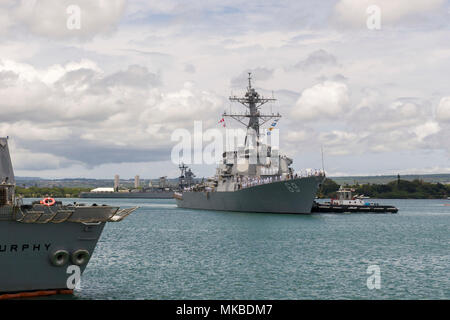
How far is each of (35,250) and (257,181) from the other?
54.6 metres

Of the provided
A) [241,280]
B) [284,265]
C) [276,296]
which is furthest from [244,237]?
[276,296]

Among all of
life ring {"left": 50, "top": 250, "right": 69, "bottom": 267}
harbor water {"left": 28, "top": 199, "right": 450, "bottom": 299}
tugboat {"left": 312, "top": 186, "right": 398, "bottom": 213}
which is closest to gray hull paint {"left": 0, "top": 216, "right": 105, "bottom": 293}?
life ring {"left": 50, "top": 250, "right": 69, "bottom": 267}

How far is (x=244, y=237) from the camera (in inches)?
1758

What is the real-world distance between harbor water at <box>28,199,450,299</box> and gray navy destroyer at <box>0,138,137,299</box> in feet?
6.13

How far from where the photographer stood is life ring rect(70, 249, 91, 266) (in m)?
19.9

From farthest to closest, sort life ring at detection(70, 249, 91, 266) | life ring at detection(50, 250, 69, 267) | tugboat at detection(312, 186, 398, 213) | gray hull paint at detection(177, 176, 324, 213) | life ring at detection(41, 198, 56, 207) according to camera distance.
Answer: tugboat at detection(312, 186, 398, 213), gray hull paint at detection(177, 176, 324, 213), life ring at detection(70, 249, 91, 266), life ring at detection(41, 198, 56, 207), life ring at detection(50, 250, 69, 267)

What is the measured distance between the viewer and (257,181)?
7269cm

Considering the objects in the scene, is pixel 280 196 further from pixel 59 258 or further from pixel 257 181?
pixel 59 258

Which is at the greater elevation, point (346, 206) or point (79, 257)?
point (79, 257)

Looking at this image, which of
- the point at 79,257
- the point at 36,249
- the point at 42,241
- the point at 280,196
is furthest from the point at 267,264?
the point at 280,196

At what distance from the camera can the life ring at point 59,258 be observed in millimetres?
19469

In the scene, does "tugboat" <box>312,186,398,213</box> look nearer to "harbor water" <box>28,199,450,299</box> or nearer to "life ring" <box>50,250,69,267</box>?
"harbor water" <box>28,199,450,299</box>
